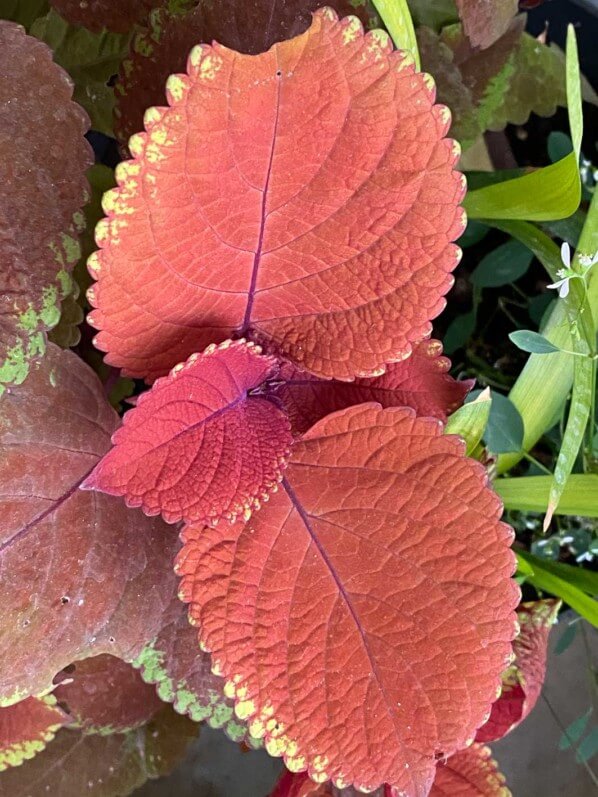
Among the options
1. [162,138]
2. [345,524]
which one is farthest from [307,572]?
[162,138]

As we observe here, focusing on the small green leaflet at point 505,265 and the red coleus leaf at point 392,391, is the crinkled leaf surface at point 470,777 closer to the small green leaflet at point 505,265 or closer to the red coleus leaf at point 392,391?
the red coleus leaf at point 392,391

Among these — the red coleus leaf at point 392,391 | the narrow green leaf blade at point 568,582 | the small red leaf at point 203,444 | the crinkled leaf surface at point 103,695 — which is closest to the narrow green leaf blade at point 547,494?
the narrow green leaf blade at point 568,582

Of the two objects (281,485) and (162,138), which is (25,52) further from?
(281,485)

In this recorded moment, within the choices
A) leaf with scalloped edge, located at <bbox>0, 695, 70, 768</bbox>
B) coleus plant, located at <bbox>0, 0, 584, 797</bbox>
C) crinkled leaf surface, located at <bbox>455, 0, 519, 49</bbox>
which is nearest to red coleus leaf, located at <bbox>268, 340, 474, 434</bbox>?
coleus plant, located at <bbox>0, 0, 584, 797</bbox>

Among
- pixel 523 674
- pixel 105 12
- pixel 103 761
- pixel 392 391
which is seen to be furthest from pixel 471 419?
pixel 103 761

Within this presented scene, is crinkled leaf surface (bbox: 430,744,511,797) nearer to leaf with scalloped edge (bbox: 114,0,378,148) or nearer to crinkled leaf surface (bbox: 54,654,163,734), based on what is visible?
crinkled leaf surface (bbox: 54,654,163,734)

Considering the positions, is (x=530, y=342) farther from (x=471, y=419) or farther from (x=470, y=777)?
(x=470, y=777)
